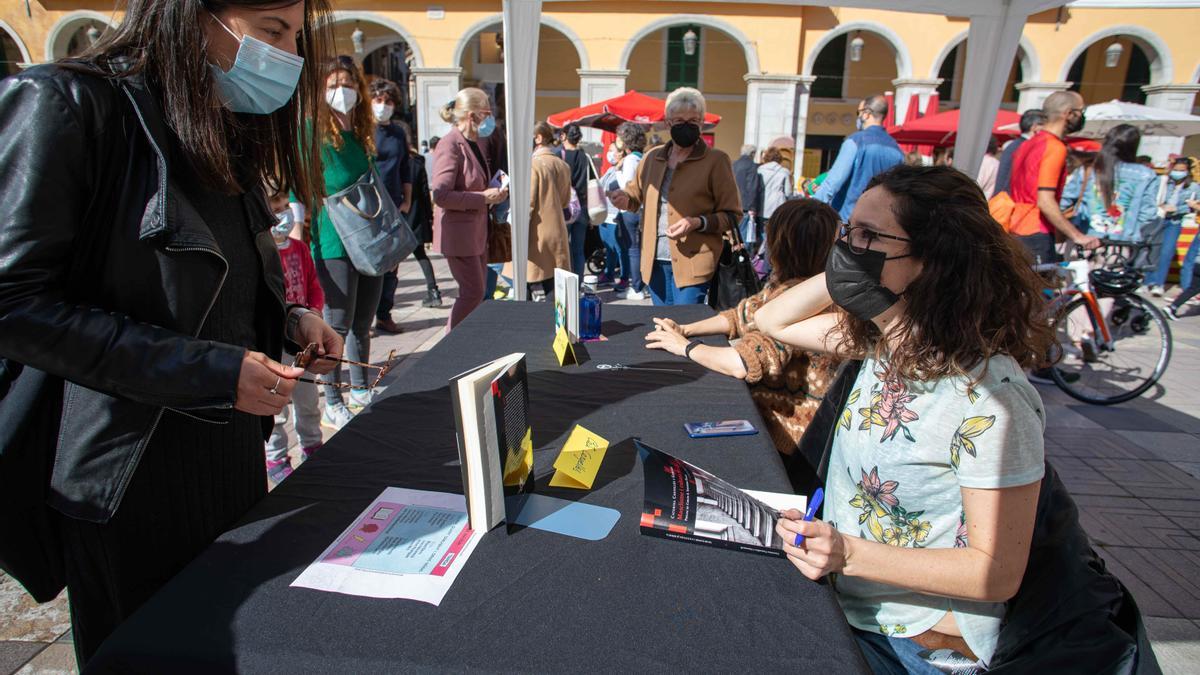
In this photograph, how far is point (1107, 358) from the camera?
5.19 meters

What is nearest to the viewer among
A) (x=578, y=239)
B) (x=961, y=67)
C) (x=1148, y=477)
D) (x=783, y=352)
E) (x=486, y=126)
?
(x=783, y=352)

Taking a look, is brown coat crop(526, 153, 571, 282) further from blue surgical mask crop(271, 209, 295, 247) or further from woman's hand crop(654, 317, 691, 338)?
woman's hand crop(654, 317, 691, 338)

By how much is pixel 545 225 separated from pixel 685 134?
1.46 m

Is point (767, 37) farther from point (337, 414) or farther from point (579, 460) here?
point (579, 460)

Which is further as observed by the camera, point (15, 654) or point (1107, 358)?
point (1107, 358)

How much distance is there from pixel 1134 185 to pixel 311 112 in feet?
22.0

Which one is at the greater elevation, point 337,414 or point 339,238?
point 339,238

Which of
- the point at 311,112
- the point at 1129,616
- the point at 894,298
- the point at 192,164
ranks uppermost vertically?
the point at 311,112

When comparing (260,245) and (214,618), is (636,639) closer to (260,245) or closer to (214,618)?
(214,618)

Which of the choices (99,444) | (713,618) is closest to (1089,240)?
(713,618)

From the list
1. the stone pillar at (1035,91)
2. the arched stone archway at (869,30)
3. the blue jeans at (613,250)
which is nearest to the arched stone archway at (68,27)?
the blue jeans at (613,250)

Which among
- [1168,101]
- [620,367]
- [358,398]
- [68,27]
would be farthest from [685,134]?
[68,27]

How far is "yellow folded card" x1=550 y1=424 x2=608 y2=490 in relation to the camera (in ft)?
4.67

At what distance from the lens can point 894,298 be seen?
1411 millimetres
